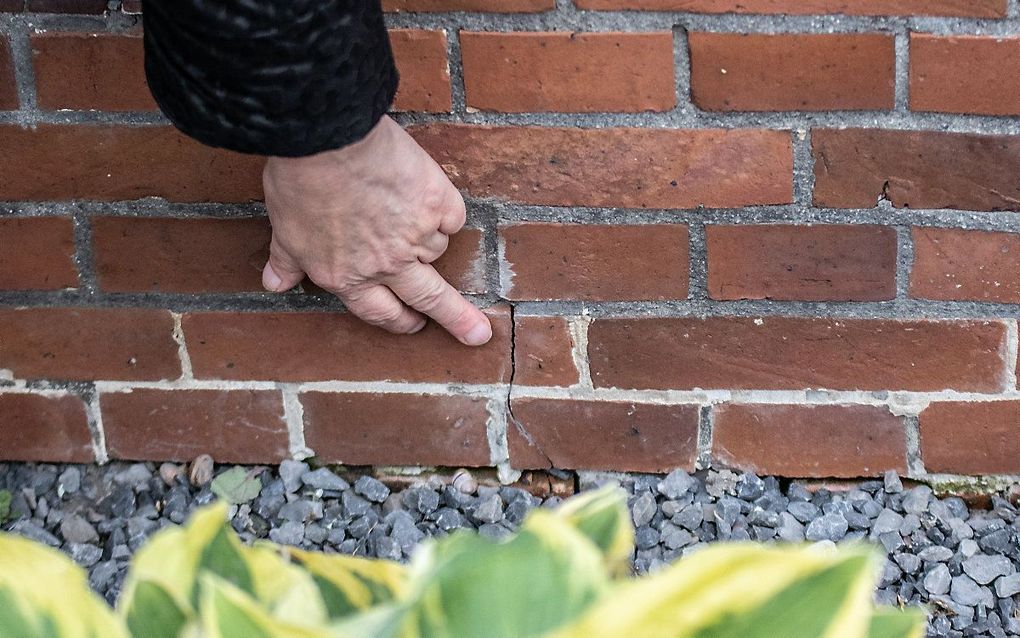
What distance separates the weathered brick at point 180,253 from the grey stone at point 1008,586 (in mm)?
995

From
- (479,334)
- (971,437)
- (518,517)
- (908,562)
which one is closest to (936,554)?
(908,562)

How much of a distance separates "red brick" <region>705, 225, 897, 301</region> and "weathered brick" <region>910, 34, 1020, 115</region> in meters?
0.16

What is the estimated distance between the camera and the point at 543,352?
114cm

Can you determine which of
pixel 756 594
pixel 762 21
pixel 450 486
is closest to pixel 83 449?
pixel 450 486

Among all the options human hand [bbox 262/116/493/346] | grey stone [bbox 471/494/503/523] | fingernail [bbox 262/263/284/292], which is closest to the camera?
human hand [bbox 262/116/493/346]

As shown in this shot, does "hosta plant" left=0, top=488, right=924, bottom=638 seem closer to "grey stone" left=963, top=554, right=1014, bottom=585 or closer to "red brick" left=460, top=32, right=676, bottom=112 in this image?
"red brick" left=460, top=32, right=676, bottom=112

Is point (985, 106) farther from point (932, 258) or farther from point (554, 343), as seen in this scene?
point (554, 343)

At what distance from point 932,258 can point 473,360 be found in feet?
1.90

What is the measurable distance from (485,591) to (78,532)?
1.07 metres

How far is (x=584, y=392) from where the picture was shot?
45.8 inches

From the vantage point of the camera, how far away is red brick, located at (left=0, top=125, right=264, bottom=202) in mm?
1061

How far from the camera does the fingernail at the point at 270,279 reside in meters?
1.08

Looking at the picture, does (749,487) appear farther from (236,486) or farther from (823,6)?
(236,486)

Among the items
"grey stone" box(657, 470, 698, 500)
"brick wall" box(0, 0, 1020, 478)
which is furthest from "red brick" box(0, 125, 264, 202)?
"grey stone" box(657, 470, 698, 500)
